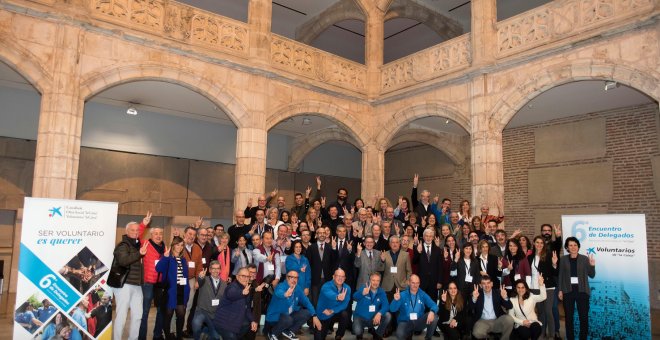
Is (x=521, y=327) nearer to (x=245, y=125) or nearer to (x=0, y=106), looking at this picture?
(x=245, y=125)

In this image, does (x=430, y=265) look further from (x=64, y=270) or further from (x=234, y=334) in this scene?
(x=64, y=270)

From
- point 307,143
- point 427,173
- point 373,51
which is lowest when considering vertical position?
point 427,173

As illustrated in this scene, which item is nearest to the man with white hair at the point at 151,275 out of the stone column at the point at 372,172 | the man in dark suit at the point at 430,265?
the man in dark suit at the point at 430,265

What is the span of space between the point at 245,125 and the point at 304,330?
4.68 metres

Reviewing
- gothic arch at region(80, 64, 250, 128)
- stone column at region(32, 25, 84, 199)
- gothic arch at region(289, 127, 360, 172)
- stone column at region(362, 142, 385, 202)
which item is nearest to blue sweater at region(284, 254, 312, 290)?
stone column at region(32, 25, 84, 199)

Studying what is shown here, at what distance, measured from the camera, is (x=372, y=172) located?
39.8 ft

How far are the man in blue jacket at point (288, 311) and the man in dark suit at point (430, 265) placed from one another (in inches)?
72.4

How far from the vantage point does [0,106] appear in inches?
422

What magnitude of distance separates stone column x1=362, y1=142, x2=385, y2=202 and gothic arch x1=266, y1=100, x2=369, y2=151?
0.27m

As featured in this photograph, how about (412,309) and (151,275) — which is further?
(412,309)

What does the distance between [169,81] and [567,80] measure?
7.60 metres

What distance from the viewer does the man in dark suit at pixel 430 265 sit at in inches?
285

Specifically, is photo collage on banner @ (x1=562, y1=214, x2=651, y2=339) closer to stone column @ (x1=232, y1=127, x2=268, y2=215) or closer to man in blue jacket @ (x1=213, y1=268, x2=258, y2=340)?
man in blue jacket @ (x1=213, y1=268, x2=258, y2=340)

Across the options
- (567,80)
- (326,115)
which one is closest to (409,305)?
(567,80)
